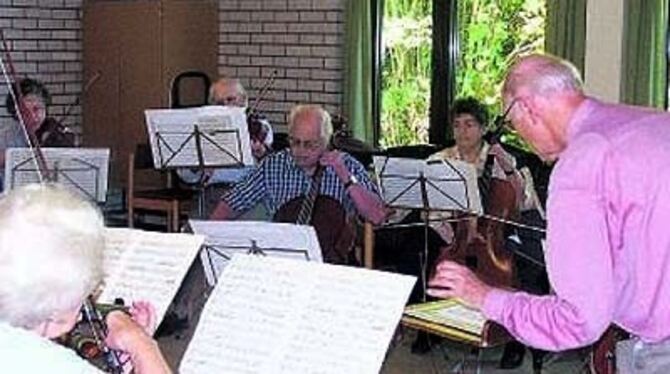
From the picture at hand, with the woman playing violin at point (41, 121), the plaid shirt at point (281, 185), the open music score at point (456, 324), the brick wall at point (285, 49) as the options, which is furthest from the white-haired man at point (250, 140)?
the open music score at point (456, 324)

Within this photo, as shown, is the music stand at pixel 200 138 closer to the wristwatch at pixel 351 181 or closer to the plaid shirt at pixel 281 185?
the plaid shirt at pixel 281 185

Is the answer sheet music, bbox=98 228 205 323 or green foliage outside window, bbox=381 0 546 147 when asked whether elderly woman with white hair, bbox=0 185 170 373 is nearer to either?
sheet music, bbox=98 228 205 323

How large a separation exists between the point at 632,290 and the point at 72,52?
675 cm

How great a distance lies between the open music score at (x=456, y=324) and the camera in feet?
14.3

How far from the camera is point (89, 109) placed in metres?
8.70

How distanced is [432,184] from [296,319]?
10.9 feet

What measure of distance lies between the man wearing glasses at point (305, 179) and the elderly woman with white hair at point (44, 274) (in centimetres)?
349

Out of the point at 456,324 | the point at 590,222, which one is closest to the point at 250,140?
the point at 456,324

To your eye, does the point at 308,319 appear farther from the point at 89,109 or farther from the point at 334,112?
the point at 89,109

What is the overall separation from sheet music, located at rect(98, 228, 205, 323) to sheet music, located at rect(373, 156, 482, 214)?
2873 mm

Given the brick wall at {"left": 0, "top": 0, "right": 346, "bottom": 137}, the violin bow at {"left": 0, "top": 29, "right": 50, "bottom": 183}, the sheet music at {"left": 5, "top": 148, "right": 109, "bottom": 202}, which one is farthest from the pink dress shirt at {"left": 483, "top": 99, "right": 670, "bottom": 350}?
the brick wall at {"left": 0, "top": 0, "right": 346, "bottom": 137}

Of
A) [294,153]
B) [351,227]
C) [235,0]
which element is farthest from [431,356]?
[235,0]

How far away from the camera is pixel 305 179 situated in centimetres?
548

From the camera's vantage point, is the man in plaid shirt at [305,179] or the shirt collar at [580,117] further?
the man in plaid shirt at [305,179]
